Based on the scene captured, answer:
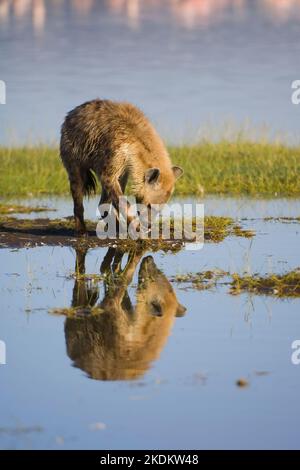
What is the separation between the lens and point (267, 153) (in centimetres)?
1758

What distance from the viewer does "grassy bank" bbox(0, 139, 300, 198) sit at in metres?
15.2

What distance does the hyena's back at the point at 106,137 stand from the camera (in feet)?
33.7

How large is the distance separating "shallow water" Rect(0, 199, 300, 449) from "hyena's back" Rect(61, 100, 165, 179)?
1.79 metres

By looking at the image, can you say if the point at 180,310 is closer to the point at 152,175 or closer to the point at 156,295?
the point at 156,295

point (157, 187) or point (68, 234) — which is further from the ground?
point (157, 187)

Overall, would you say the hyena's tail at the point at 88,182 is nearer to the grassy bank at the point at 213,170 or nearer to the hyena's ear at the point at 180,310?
the grassy bank at the point at 213,170

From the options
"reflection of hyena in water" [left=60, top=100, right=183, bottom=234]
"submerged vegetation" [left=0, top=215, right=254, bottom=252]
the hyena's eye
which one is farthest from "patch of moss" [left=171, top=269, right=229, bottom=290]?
"reflection of hyena in water" [left=60, top=100, right=183, bottom=234]

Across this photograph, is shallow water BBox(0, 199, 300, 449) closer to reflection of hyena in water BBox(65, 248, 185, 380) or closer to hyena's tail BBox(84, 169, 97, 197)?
reflection of hyena in water BBox(65, 248, 185, 380)

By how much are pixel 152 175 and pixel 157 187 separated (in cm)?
20

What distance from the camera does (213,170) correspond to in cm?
1627

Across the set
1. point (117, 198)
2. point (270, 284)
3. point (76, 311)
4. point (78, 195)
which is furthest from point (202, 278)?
point (78, 195)
